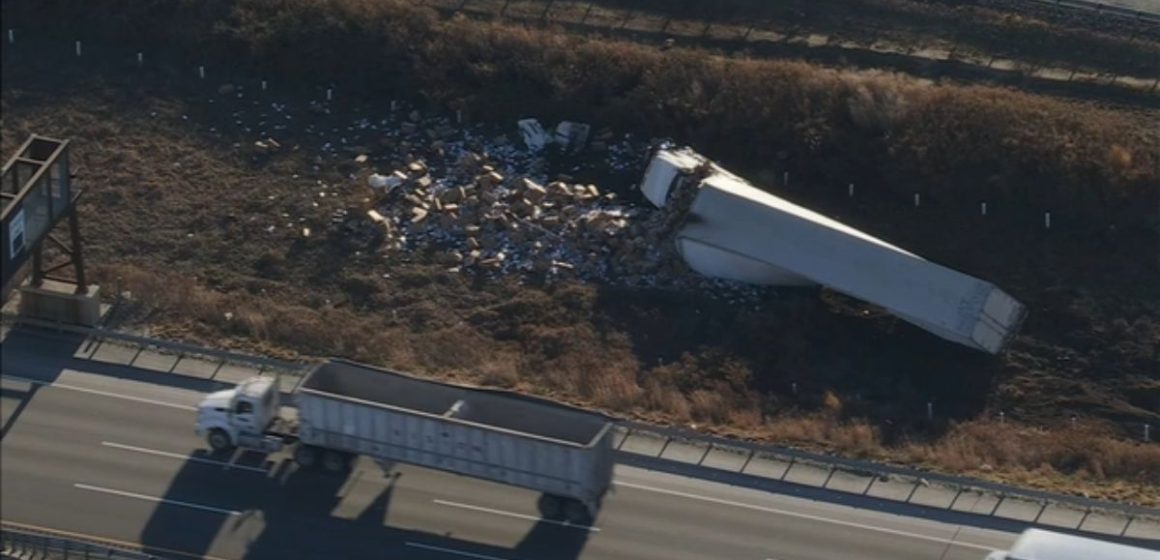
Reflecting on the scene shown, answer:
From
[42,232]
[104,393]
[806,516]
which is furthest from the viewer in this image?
[104,393]

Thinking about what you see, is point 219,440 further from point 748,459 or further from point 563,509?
point 748,459

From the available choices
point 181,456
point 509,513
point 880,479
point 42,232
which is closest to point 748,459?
point 880,479

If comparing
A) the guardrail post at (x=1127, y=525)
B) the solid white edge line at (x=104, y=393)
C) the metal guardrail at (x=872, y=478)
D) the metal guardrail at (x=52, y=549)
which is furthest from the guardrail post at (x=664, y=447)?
the metal guardrail at (x=52, y=549)

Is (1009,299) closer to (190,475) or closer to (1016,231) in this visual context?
(1016,231)

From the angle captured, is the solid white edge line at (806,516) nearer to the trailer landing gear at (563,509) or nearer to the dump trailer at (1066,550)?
the trailer landing gear at (563,509)

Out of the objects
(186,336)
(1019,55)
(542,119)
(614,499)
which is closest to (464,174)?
(542,119)

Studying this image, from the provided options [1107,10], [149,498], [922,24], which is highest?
[1107,10]
